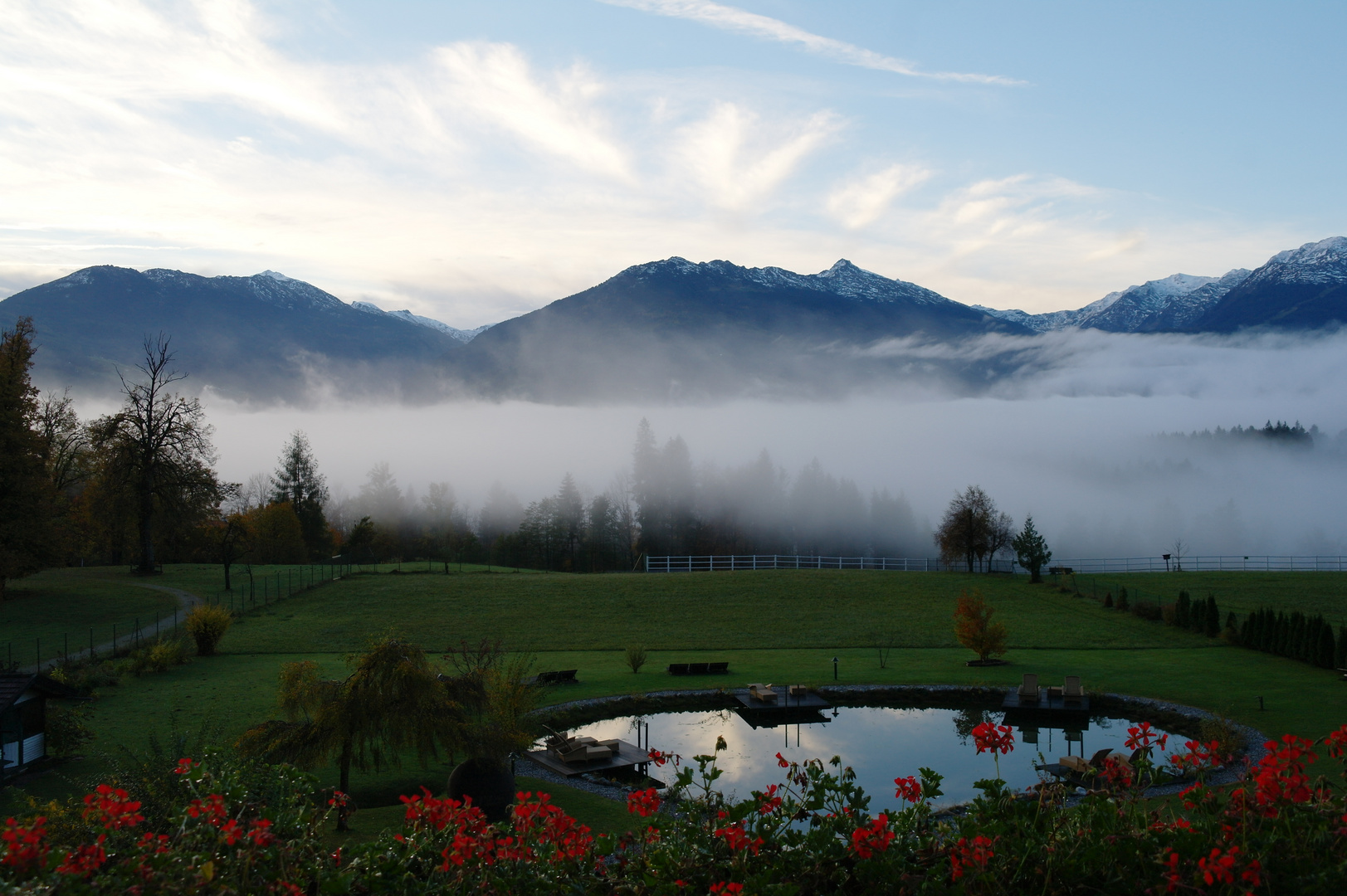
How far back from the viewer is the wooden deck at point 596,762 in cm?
1664

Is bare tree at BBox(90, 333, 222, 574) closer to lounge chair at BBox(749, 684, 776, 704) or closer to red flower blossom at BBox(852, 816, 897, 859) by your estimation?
lounge chair at BBox(749, 684, 776, 704)

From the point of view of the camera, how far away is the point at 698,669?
26.0 meters

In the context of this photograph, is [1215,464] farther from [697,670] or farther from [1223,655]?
[697,670]

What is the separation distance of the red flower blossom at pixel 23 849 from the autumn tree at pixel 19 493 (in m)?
38.7

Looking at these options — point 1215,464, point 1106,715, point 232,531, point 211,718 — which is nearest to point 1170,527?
point 1215,464

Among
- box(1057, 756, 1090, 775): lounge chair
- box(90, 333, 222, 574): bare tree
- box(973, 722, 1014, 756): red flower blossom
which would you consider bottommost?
box(1057, 756, 1090, 775): lounge chair

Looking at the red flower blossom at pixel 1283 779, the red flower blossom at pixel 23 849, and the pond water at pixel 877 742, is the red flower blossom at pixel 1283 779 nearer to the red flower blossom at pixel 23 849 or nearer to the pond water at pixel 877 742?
the red flower blossom at pixel 23 849

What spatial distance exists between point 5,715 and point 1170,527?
13725 cm

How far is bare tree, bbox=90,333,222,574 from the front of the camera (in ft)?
153

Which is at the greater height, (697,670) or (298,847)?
(298,847)

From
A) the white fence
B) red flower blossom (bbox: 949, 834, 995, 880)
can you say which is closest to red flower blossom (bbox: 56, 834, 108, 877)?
red flower blossom (bbox: 949, 834, 995, 880)

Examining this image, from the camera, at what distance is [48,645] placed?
Answer: 29906 mm

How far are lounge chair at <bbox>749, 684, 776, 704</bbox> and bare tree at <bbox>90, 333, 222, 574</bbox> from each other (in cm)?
4030

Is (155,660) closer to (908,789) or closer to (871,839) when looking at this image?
(908,789)
